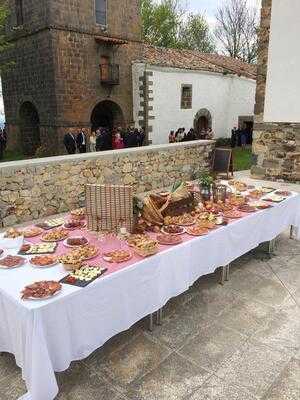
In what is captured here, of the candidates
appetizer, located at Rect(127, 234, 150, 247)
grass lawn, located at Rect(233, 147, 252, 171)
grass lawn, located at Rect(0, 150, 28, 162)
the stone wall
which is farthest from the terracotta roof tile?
appetizer, located at Rect(127, 234, 150, 247)

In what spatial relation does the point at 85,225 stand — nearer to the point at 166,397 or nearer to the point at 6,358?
the point at 6,358

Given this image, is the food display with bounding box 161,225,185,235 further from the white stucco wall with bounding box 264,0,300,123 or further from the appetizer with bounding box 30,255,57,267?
the white stucco wall with bounding box 264,0,300,123

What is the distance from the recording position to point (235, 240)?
15.2 ft

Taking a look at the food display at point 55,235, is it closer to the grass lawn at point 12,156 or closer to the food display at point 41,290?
the food display at point 41,290

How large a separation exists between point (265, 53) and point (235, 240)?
658 centimetres

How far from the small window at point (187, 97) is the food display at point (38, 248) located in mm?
15438

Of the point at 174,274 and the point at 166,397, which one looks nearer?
the point at 166,397

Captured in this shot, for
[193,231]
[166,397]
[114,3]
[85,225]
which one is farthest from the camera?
[114,3]

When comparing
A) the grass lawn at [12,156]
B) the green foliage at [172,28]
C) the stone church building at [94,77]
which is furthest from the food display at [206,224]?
the green foliage at [172,28]

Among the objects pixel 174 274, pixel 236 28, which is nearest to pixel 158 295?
pixel 174 274

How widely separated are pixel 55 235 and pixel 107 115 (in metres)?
14.6

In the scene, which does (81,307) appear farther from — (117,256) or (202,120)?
(202,120)

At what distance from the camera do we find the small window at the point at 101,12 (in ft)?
51.1

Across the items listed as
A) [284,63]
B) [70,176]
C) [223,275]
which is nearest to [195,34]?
[284,63]
